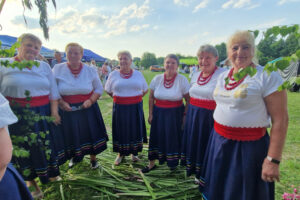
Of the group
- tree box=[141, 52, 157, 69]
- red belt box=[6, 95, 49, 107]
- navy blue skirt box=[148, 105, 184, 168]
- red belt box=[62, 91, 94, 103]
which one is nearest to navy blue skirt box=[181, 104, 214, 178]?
navy blue skirt box=[148, 105, 184, 168]

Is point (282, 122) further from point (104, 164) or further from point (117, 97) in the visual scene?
point (104, 164)

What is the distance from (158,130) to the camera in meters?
2.90

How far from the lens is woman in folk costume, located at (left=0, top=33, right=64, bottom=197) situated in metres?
2.01

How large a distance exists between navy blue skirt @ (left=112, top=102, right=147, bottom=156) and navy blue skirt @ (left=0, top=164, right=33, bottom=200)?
6.56ft

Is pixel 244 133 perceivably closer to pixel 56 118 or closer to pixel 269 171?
pixel 269 171

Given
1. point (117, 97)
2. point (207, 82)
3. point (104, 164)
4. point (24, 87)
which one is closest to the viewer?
point (24, 87)

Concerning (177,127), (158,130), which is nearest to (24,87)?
(158,130)

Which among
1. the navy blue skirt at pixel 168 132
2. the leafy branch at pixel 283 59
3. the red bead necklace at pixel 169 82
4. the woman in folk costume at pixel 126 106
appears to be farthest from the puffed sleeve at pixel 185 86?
the leafy branch at pixel 283 59

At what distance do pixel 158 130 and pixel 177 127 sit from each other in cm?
33

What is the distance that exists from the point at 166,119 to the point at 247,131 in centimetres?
141

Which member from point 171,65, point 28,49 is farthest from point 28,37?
point 171,65

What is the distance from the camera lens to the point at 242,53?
5.02ft

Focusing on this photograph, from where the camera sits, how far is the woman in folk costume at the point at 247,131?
1383 mm

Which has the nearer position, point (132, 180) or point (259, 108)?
point (259, 108)
